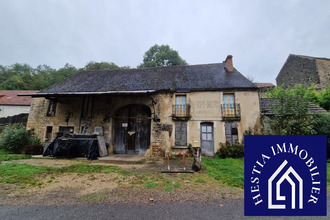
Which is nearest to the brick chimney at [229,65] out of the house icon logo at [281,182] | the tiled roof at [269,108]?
the tiled roof at [269,108]

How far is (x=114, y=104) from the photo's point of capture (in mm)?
10062

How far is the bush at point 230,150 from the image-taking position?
8070 millimetres

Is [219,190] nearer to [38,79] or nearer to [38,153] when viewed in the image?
[38,153]

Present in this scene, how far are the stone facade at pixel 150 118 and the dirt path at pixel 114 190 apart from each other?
14.2 ft

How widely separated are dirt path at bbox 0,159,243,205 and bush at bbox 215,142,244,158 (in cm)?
400

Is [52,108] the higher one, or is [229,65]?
[229,65]

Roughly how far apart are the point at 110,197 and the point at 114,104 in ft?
24.8

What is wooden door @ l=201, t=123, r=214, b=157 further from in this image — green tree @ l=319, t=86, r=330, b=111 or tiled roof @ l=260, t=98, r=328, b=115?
green tree @ l=319, t=86, r=330, b=111

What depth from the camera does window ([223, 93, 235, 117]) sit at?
9031 mm

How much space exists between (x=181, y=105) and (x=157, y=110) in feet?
5.48

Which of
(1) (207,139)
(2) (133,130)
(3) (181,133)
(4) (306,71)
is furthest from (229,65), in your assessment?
(4) (306,71)

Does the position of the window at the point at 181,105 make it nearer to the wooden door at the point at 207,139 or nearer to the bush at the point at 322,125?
the wooden door at the point at 207,139

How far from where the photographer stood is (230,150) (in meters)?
8.22

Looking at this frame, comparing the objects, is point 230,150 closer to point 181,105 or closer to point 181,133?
point 181,133
